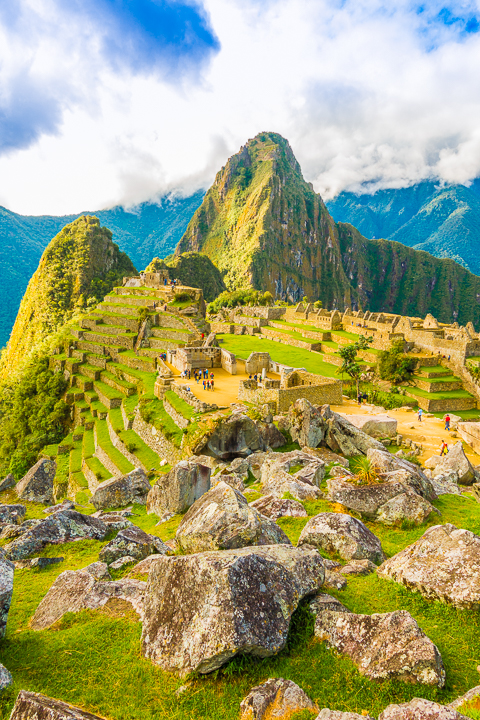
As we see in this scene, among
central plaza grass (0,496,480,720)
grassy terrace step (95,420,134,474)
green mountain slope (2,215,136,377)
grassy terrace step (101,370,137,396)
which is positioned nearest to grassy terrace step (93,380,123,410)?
grassy terrace step (101,370,137,396)

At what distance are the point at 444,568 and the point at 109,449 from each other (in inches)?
914

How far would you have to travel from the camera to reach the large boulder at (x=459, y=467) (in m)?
14.1

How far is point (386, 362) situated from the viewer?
41.4 metres

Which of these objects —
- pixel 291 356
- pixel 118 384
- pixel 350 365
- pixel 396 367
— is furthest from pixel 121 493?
pixel 291 356

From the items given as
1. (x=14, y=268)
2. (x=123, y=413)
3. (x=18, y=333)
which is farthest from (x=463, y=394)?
(x=14, y=268)

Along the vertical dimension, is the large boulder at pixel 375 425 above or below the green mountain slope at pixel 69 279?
below

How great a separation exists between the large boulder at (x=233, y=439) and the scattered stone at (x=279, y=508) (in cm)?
682

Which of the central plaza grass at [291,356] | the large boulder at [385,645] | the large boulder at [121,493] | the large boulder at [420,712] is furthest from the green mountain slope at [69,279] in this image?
the large boulder at [420,712]

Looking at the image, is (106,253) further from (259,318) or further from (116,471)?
(116,471)

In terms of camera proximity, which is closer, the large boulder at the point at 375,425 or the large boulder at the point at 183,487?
the large boulder at the point at 183,487

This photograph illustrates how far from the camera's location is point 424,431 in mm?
24859

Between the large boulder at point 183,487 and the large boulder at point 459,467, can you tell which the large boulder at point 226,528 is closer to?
the large boulder at point 183,487

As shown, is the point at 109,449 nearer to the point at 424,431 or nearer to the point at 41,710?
the point at 424,431

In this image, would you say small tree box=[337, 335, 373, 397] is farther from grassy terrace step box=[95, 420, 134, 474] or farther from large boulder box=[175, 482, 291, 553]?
large boulder box=[175, 482, 291, 553]
